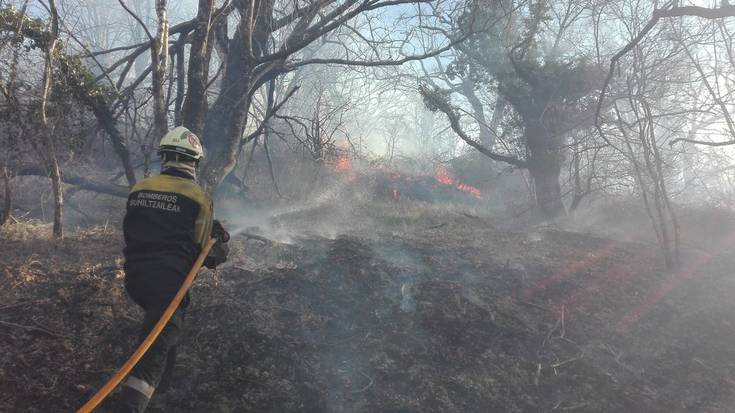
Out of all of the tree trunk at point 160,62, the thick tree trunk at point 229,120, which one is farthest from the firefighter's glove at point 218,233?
Answer: the thick tree trunk at point 229,120

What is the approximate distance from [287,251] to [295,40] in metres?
4.00

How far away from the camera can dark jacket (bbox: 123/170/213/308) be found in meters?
2.93

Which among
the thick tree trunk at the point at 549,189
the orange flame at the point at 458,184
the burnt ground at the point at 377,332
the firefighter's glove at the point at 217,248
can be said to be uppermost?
the orange flame at the point at 458,184

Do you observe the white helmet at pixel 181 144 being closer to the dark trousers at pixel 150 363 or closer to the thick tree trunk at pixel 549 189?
→ the dark trousers at pixel 150 363

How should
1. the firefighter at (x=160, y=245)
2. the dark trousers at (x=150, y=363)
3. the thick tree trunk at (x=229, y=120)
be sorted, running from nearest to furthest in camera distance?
the dark trousers at (x=150, y=363) → the firefighter at (x=160, y=245) → the thick tree trunk at (x=229, y=120)

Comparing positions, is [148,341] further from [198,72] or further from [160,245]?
[198,72]

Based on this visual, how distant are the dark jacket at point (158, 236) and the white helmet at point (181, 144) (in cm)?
23

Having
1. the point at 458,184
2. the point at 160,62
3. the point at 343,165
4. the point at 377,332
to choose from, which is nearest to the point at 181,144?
the point at 377,332

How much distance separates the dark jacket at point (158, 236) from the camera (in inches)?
115

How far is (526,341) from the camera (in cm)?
476

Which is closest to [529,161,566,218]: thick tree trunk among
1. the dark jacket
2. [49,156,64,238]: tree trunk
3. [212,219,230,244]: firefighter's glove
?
[212,219,230,244]: firefighter's glove

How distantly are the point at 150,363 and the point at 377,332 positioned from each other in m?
2.39

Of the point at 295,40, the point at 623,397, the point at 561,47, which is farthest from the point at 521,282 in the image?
the point at 561,47

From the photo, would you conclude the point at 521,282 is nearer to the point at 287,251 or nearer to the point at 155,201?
the point at 287,251
